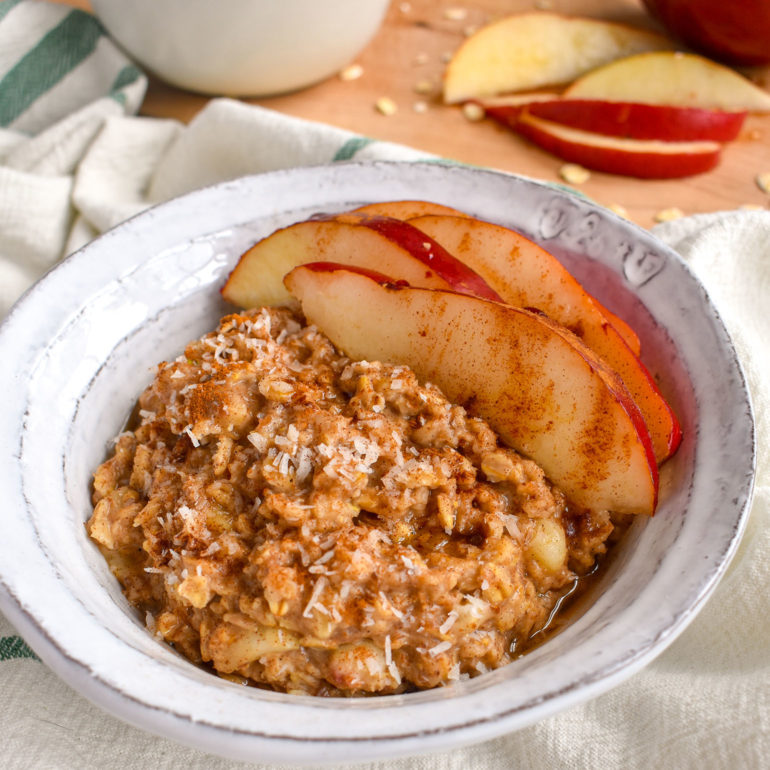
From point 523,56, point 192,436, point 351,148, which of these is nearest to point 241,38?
point 351,148

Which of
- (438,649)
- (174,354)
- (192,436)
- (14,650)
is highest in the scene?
(192,436)

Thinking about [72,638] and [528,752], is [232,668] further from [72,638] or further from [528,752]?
[528,752]

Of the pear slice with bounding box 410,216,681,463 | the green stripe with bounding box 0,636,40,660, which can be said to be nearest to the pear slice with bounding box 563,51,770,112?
the pear slice with bounding box 410,216,681,463

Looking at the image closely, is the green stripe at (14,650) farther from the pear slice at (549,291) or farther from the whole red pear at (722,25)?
the whole red pear at (722,25)

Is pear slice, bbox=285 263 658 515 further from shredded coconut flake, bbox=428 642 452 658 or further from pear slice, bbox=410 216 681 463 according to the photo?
shredded coconut flake, bbox=428 642 452 658

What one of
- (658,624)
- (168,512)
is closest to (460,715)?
(658,624)

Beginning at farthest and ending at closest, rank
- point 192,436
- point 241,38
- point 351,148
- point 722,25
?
point 722,25, point 241,38, point 351,148, point 192,436

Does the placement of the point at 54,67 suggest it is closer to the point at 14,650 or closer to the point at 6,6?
the point at 6,6
